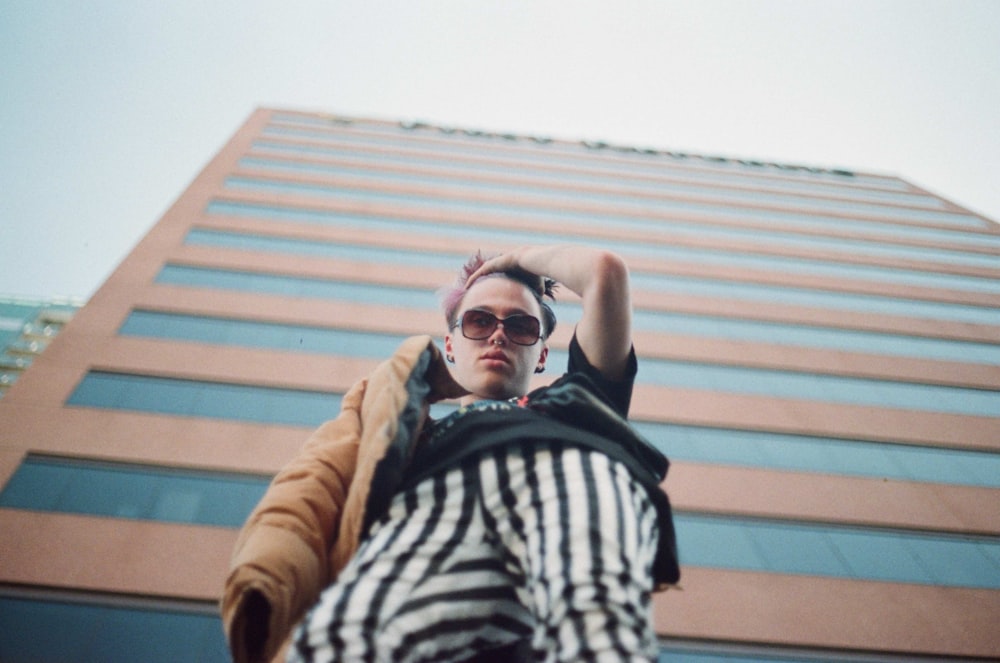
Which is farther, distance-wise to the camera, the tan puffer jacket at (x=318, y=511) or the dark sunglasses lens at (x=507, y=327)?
the dark sunglasses lens at (x=507, y=327)

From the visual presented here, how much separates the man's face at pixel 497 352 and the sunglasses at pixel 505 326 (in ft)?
0.07

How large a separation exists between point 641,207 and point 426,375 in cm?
1875

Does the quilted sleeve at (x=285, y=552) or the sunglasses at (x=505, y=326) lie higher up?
the sunglasses at (x=505, y=326)

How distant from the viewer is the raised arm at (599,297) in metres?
1.68

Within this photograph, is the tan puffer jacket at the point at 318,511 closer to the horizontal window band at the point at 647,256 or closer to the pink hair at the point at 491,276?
the pink hair at the point at 491,276

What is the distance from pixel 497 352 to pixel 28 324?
169ft

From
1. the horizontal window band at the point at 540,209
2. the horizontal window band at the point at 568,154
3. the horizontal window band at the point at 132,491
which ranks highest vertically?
the horizontal window band at the point at 568,154

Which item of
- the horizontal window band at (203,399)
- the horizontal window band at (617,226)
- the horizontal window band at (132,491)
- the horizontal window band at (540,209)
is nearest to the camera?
the horizontal window band at (132,491)

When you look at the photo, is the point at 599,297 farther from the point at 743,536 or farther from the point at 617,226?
the point at 617,226

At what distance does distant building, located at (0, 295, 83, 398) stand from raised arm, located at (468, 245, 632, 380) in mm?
43723

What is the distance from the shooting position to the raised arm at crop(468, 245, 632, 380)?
1678 mm

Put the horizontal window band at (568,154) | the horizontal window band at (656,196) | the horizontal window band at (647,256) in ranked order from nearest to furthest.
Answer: the horizontal window band at (647,256) < the horizontal window band at (656,196) < the horizontal window band at (568,154)

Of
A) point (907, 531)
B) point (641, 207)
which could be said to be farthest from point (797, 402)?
point (641, 207)

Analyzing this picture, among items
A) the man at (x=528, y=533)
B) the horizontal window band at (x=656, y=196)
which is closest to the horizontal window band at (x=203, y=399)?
the man at (x=528, y=533)
